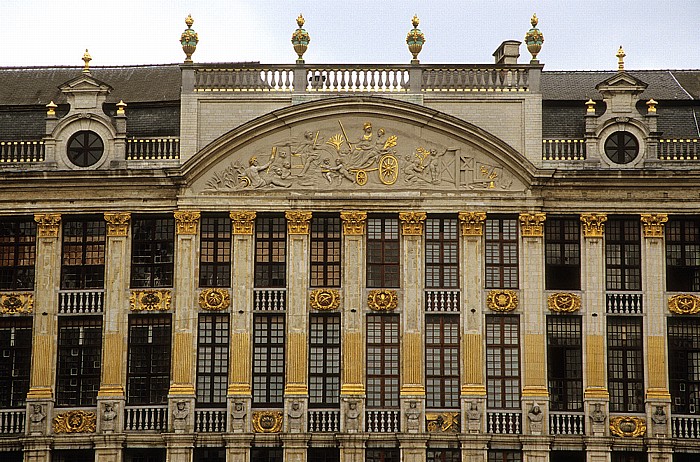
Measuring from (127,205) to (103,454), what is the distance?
7703 millimetres

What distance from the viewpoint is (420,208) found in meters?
45.3

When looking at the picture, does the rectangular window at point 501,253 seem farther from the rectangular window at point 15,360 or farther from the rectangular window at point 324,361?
the rectangular window at point 15,360

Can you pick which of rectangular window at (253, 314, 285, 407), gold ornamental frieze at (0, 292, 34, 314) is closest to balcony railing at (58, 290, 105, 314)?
gold ornamental frieze at (0, 292, 34, 314)

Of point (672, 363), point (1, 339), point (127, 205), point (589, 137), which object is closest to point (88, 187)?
point (127, 205)

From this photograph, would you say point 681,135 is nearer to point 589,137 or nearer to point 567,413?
point 589,137

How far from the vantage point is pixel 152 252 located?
150 feet

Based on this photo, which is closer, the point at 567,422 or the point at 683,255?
the point at 567,422

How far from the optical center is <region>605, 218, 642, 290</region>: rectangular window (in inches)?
1780

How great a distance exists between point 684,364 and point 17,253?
2096 centimetres

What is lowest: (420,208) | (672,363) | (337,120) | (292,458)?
(292,458)

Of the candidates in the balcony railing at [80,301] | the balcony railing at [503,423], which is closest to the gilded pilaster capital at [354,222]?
the balcony railing at [503,423]

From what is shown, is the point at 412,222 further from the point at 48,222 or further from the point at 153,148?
the point at 48,222

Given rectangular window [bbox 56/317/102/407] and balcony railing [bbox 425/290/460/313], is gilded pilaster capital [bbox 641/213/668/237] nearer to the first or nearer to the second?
balcony railing [bbox 425/290/460/313]

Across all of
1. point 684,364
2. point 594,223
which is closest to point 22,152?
point 594,223
